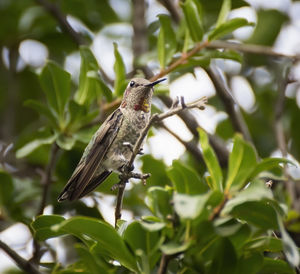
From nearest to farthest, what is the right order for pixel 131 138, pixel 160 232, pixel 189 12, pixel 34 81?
pixel 160 232 < pixel 189 12 < pixel 131 138 < pixel 34 81

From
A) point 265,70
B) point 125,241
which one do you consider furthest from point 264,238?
→ point 265,70

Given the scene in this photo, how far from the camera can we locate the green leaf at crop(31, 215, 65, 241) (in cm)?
241

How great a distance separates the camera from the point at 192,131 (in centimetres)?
421

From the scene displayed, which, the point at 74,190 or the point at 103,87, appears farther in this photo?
the point at 74,190

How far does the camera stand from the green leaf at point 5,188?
352 centimetres

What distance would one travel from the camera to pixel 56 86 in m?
3.53

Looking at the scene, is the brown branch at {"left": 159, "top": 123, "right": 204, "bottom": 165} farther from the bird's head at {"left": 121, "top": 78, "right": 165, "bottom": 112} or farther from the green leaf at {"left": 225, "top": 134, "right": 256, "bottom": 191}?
the green leaf at {"left": 225, "top": 134, "right": 256, "bottom": 191}

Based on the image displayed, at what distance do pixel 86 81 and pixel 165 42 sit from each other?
23.3 inches

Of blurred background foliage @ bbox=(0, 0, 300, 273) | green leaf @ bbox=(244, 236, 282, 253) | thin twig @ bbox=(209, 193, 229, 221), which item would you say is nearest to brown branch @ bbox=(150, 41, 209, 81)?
blurred background foliage @ bbox=(0, 0, 300, 273)

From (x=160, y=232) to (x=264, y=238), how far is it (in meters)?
0.43

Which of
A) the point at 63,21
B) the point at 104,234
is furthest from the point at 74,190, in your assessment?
the point at 63,21

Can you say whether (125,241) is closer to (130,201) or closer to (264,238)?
(264,238)

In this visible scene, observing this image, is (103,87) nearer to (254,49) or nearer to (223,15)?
(223,15)

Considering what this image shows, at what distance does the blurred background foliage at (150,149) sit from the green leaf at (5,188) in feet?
0.04
